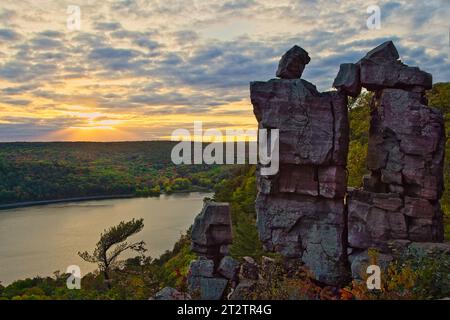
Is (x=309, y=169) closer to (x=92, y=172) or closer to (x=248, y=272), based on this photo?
(x=248, y=272)

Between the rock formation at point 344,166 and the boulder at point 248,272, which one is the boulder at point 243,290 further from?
the rock formation at point 344,166

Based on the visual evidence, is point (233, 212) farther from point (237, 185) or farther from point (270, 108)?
point (270, 108)

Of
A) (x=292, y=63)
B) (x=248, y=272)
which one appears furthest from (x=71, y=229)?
(x=292, y=63)

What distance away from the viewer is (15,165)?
387 ft

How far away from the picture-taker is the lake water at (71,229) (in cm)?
5795

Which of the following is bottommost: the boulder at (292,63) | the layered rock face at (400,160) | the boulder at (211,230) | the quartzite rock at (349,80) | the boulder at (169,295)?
the boulder at (169,295)

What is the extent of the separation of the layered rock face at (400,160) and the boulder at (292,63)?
5.57ft

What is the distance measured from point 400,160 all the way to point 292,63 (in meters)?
5.23

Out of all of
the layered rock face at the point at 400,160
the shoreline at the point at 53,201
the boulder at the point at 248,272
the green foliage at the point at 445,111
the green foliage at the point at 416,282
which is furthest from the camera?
the shoreline at the point at 53,201

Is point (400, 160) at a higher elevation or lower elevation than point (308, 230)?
higher

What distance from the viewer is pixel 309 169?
17.1 metres

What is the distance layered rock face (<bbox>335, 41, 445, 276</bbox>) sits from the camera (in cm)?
1584

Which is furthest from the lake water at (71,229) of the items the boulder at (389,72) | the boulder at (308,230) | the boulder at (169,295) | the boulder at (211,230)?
the boulder at (389,72)
